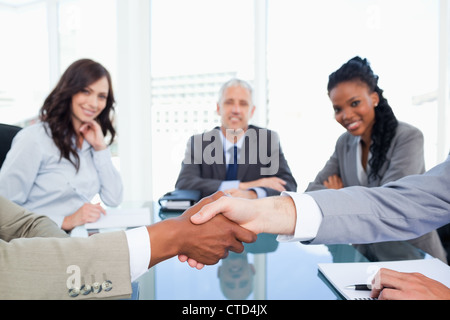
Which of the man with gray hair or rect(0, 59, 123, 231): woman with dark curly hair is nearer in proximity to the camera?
rect(0, 59, 123, 231): woman with dark curly hair

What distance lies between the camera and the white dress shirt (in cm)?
164

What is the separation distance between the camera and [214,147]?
8.14ft

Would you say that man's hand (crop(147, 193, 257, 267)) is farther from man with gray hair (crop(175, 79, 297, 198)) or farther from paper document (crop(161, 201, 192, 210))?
man with gray hair (crop(175, 79, 297, 198))

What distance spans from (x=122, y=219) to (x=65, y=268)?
0.76m

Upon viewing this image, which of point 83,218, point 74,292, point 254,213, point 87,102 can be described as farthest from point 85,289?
point 87,102

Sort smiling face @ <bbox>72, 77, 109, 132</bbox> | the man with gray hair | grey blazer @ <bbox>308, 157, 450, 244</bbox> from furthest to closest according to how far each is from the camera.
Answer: the man with gray hair → smiling face @ <bbox>72, 77, 109, 132</bbox> → grey blazer @ <bbox>308, 157, 450, 244</bbox>

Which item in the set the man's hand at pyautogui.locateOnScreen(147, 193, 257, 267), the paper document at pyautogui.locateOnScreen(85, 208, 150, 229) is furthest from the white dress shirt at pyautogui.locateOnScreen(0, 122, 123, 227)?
the man's hand at pyautogui.locateOnScreen(147, 193, 257, 267)

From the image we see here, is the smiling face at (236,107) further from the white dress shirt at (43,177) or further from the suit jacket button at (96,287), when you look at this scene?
the suit jacket button at (96,287)

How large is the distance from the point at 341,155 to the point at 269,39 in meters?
2.18

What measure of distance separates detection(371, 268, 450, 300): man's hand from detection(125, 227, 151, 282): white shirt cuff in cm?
59

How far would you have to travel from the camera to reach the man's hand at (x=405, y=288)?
689 millimetres
